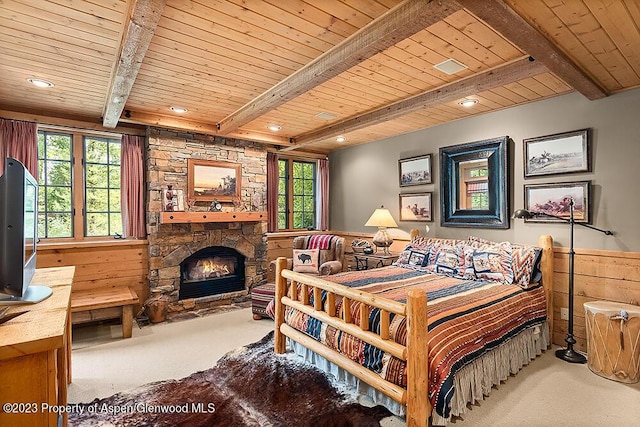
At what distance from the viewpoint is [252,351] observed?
3156 mm

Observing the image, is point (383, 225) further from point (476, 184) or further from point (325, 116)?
A: point (325, 116)

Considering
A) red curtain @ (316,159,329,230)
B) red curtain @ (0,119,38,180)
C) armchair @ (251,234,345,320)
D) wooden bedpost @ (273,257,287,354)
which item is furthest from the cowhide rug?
red curtain @ (316,159,329,230)

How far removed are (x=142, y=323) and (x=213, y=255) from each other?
1268 mm

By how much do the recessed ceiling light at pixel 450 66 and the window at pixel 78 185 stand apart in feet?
13.1

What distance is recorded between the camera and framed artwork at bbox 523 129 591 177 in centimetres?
314

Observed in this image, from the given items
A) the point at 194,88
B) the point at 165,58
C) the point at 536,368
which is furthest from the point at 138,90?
the point at 536,368

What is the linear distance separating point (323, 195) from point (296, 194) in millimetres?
511

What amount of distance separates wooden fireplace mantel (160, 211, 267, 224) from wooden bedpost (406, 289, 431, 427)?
3322 mm

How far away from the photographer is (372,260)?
14.9ft

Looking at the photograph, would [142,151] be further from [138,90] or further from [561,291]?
[561,291]

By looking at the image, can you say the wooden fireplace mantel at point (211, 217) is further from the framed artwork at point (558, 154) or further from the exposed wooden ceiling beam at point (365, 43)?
the framed artwork at point (558, 154)

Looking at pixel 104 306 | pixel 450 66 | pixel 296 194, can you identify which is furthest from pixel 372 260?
pixel 104 306

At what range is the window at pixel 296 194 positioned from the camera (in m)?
5.85

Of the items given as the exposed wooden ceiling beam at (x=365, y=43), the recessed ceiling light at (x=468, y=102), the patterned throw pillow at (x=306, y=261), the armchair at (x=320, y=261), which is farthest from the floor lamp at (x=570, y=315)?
the patterned throw pillow at (x=306, y=261)
